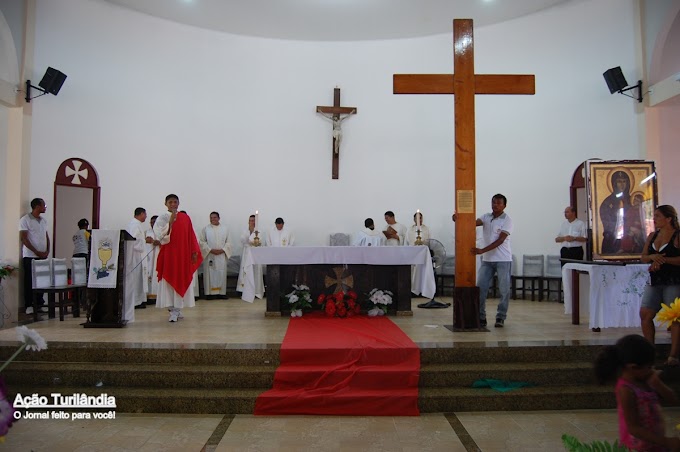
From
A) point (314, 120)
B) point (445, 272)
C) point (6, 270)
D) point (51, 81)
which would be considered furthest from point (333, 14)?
point (6, 270)

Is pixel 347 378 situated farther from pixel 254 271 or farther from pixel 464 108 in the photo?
pixel 254 271

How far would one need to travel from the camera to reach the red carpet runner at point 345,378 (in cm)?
418

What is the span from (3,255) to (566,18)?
32.2ft

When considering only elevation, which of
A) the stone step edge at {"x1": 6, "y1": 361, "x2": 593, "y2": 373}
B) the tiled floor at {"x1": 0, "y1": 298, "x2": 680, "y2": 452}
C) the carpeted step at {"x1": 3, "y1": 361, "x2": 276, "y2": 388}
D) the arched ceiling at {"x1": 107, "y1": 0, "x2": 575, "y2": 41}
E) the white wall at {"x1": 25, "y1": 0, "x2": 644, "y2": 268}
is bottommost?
the tiled floor at {"x1": 0, "y1": 298, "x2": 680, "y2": 452}

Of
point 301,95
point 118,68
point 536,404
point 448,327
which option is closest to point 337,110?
point 301,95

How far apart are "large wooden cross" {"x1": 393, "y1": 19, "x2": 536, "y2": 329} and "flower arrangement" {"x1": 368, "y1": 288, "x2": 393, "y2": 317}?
4.29 ft

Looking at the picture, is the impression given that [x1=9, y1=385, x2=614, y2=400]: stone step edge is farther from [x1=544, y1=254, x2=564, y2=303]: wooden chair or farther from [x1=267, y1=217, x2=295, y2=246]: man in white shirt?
[x1=267, y1=217, x2=295, y2=246]: man in white shirt

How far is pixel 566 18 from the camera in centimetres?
920

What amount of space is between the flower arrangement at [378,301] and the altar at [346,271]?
24 cm

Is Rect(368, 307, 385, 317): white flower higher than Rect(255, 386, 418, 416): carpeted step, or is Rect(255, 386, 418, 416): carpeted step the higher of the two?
Rect(368, 307, 385, 317): white flower

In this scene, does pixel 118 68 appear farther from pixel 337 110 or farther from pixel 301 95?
pixel 337 110

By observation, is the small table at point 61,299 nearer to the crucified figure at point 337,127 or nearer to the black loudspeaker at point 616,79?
the crucified figure at point 337,127

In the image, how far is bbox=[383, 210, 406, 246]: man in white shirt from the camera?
371 inches

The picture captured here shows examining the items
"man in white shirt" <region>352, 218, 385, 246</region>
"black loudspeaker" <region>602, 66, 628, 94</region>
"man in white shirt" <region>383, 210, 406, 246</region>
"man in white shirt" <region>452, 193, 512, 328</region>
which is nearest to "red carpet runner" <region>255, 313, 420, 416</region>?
"man in white shirt" <region>452, 193, 512, 328</region>
